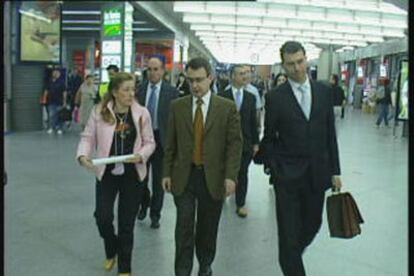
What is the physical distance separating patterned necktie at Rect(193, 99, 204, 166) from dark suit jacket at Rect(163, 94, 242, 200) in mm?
24

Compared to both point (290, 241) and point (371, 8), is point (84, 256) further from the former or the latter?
point (371, 8)

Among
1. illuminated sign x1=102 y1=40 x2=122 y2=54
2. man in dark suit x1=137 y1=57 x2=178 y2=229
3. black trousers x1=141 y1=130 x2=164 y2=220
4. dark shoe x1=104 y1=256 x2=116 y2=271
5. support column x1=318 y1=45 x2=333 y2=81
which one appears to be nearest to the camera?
illuminated sign x1=102 y1=40 x2=122 y2=54

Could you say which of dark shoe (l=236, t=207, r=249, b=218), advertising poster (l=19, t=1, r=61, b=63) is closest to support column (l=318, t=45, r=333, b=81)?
dark shoe (l=236, t=207, r=249, b=218)

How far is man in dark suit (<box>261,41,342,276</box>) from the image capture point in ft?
10.2

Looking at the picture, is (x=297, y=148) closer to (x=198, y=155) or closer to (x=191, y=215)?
(x=198, y=155)

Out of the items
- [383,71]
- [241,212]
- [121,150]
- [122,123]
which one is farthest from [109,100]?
[383,71]

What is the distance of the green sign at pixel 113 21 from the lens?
1873 mm

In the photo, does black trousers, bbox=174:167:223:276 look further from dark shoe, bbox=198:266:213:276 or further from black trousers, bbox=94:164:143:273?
black trousers, bbox=94:164:143:273

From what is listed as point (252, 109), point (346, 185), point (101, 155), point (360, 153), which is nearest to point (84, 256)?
point (101, 155)

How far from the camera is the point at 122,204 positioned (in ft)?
11.6

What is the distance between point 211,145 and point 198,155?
0.10m

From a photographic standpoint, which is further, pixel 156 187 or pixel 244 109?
pixel 244 109

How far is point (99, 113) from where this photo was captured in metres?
3.47

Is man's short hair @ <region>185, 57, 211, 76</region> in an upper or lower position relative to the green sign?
lower
